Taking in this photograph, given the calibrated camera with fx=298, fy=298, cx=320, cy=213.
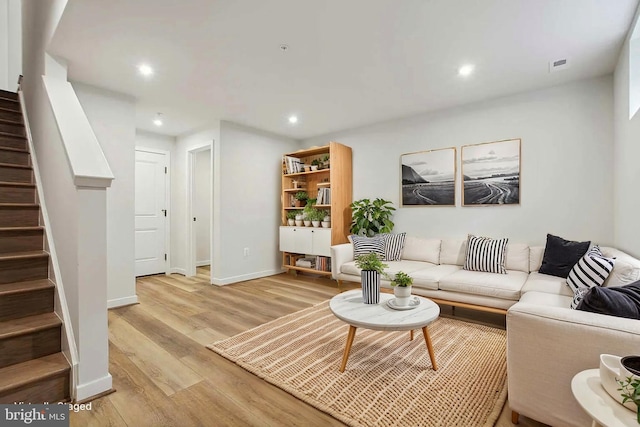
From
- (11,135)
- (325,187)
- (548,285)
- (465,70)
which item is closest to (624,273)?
(548,285)

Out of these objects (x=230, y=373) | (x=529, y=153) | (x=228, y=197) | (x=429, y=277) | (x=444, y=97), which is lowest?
(x=230, y=373)

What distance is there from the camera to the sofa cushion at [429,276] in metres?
3.03

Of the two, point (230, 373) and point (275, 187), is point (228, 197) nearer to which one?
point (275, 187)

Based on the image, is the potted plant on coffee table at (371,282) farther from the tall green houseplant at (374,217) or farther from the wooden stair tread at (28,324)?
the tall green houseplant at (374,217)

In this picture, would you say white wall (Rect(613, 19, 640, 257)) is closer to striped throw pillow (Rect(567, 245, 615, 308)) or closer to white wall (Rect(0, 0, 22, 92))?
striped throw pillow (Rect(567, 245, 615, 308))

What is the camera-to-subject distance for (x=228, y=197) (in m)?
4.42

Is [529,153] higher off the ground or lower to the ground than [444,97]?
lower

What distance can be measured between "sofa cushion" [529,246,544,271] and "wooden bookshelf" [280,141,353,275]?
2.38 metres

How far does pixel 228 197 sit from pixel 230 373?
286 centimetres

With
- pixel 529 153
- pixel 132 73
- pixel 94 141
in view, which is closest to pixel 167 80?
pixel 132 73

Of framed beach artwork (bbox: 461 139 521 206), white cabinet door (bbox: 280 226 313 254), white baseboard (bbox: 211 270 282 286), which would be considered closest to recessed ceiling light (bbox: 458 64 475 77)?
framed beach artwork (bbox: 461 139 521 206)

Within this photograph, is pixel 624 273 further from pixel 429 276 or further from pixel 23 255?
pixel 23 255

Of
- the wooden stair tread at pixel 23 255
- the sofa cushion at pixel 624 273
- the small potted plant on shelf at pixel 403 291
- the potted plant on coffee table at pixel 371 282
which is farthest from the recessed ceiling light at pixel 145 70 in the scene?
Result: the sofa cushion at pixel 624 273

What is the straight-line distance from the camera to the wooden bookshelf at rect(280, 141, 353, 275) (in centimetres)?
450
